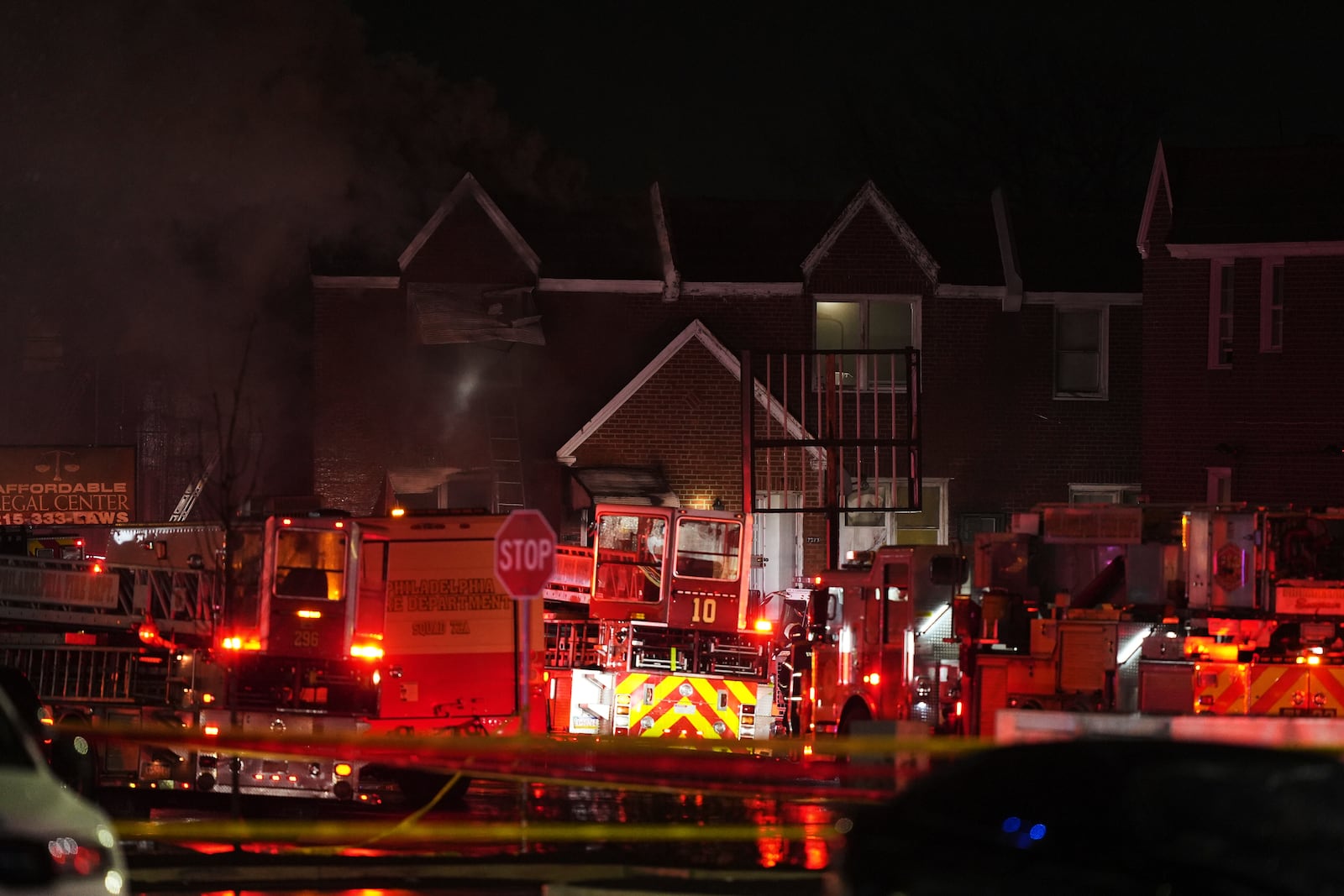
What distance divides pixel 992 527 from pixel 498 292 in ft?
29.4

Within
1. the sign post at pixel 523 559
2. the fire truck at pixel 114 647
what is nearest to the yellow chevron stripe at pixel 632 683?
the fire truck at pixel 114 647

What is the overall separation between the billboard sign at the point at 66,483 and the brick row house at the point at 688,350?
3.54 meters

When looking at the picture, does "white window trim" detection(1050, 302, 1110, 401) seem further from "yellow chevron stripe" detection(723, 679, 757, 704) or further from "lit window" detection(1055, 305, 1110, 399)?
"yellow chevron stripe" detection(723, 679, 757, 704)

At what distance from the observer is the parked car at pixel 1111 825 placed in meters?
5.64

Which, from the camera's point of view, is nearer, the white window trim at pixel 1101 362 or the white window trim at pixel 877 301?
the white window trim at pixel 877 301

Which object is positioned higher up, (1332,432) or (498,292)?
(498,292)

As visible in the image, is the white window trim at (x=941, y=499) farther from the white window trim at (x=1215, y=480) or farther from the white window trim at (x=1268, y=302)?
the white window trim at (x=1268, y=302)

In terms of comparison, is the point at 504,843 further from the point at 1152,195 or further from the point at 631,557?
the point at 1152,195

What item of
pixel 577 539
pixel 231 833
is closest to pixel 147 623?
pixel 231 833

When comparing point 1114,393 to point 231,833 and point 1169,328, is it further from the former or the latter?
point 231,833

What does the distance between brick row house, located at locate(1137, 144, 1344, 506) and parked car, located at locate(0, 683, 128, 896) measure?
68.6 ft

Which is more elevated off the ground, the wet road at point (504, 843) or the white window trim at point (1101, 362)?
the white window trim at point (1101, 362)

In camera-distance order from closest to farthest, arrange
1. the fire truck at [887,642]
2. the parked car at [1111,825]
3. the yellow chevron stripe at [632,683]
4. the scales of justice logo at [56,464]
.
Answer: the parked car at [1111,825] → the fire truck at [887,642] → the yellow chevron stripe at [632,683] → the scales of justice logo at [56,464]

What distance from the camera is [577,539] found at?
28.0 metres
